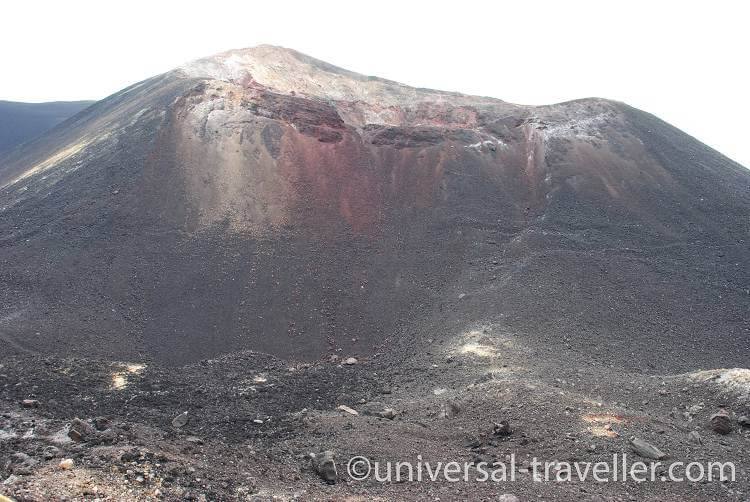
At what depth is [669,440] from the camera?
10344 millimetres

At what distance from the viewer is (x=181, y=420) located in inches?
465

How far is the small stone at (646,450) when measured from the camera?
32.2 feet

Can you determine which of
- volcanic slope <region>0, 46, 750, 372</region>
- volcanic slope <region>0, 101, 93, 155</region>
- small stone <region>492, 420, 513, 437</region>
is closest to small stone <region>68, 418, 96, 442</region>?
volcanic slope <region>0, 46, 750, 372</region>

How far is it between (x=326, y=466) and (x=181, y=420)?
3935mm

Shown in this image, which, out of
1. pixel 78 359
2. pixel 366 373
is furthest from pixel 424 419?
pixel 78 359

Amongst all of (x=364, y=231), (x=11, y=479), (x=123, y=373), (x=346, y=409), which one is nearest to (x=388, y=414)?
(x=346, y=409)

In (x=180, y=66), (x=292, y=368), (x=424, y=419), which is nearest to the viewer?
(x=424, y=419)

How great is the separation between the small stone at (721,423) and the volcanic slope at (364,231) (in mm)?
4387

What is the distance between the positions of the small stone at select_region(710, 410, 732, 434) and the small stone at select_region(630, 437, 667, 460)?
5.91ft

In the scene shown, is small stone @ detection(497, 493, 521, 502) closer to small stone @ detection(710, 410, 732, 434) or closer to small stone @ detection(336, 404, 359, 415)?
small stone @ detection(336, 404, 359, 415)

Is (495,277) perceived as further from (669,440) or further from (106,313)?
(106,313)

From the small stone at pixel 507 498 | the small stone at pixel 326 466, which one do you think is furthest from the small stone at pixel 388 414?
the small stone at pixel 507 498

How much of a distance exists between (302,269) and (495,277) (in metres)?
6.88

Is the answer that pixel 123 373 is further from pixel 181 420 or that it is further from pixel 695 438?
pixel 695 438
